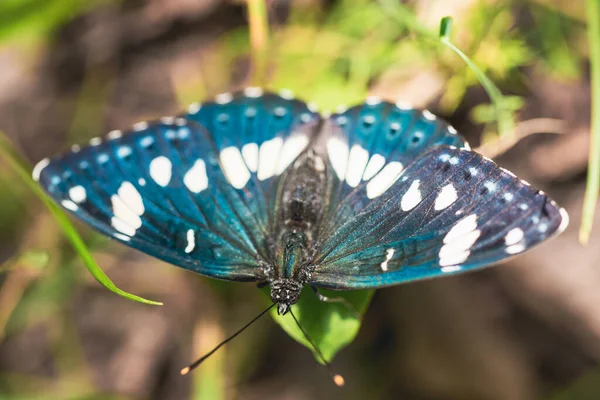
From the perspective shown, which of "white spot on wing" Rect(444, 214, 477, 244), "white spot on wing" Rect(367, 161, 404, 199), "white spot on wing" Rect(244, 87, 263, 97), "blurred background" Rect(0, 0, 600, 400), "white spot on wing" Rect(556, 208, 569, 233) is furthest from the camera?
"blurred background" Rect(0, 0, 600, 400)

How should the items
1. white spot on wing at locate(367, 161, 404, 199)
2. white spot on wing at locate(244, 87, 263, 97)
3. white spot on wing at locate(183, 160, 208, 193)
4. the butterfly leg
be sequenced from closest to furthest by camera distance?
the butterfly leg < white spot on wing at locate(367, 161, 404, 199) < white spot on wing at locate(183, 160, 208, 193) < white spot on wing at locate(244, 87, 263, 97)

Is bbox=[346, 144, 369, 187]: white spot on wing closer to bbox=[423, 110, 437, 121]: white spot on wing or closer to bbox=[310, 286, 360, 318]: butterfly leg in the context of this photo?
bbox=[423, 110, 437, 121]: white spot on wing

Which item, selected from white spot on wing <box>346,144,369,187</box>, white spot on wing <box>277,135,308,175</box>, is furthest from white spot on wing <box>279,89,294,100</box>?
white spot on wing <box>346,144,369,187</box>

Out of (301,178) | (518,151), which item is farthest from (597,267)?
(301,178)

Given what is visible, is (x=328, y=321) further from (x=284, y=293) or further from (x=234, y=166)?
(x=234, y=166)

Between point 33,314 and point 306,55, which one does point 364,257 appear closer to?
point 306,55

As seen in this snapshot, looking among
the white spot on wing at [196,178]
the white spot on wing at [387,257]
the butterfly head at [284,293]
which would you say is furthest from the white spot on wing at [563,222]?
the white spot on wing at [196,178]

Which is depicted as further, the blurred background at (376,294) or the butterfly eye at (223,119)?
the blurred background at (376,294)

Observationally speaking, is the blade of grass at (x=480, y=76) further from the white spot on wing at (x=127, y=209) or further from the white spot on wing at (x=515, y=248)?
the white spot on wing at (x=127, y=209)

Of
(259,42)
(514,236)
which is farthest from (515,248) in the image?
(259,42)
